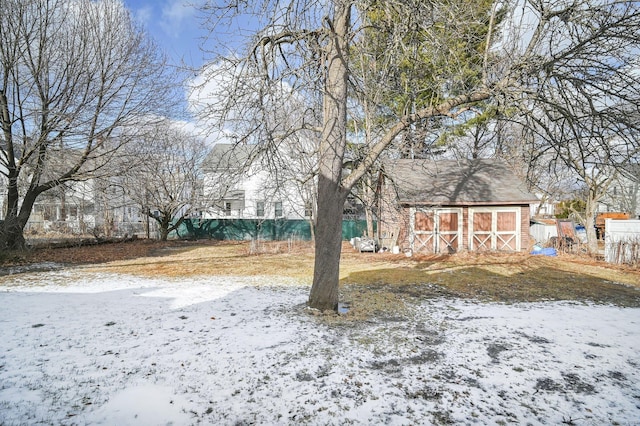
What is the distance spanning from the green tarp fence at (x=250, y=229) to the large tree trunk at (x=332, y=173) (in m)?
15.8

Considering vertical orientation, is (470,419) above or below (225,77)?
below

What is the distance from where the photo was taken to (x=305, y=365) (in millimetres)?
3547

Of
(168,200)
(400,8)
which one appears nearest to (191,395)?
(400,8)

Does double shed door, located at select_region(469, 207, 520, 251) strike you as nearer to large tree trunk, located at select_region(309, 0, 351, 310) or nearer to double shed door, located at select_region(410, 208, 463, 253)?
double shed door, located at select_region(410, 208, 463, 253)

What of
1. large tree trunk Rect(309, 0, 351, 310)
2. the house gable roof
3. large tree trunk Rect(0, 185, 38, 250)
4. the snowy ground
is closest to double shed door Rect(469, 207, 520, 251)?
the house gable roof

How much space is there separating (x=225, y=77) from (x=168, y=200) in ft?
53.8

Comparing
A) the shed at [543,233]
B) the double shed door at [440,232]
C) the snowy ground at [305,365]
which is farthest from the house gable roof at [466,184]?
the snowy ground at [305,365]

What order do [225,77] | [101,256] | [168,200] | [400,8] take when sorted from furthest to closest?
[168,200], [101,256], [225,77], [400,8]

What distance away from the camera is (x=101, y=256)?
1304 centimetres

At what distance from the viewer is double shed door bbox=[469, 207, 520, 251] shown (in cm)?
1440

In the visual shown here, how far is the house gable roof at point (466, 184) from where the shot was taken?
14125 mm

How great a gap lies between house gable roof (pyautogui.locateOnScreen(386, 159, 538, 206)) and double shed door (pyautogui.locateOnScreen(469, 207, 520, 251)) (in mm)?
553

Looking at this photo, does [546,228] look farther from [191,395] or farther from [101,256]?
[101,256]

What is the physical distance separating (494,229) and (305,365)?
1349 centimetres
